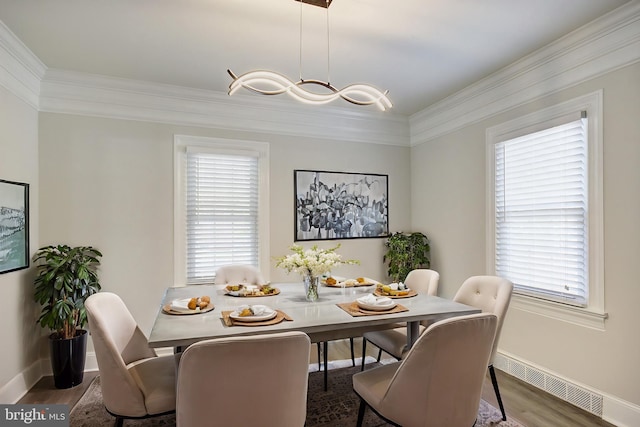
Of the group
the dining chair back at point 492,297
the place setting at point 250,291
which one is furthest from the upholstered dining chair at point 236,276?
the dining chair back at point 492,297

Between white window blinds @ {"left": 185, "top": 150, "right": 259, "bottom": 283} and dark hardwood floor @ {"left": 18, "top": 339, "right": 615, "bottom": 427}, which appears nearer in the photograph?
dark hardwood floor @ {"left": 18, "top": 339, "right": 615, "bottom": 427}

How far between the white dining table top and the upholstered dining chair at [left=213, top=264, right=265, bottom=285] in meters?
0.35

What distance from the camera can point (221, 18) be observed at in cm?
237

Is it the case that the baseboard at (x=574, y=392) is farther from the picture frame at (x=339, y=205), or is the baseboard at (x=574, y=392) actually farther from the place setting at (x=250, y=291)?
the place setting at (x=250, y=291)

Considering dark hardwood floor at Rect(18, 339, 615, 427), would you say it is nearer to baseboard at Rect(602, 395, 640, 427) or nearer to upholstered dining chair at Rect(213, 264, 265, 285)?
baseboard at Rect(602, 395, 640, 427)

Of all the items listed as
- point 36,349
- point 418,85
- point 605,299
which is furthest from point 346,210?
point 36,349

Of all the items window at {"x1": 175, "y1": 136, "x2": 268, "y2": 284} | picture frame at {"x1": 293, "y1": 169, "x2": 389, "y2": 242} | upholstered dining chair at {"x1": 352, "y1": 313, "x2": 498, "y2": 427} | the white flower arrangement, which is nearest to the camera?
upholstered dining chair at {"x1": 352, "y1": 313, "x2": 498, "y2": 427}

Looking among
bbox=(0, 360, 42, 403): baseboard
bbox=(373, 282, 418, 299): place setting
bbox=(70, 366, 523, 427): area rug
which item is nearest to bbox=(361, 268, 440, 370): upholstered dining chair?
bbox=(373, 282, 418, 299): place setting

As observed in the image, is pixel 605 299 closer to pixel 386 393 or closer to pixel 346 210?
pixel 386 393

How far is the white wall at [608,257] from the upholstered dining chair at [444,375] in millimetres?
1442

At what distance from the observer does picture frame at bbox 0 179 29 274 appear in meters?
2.64

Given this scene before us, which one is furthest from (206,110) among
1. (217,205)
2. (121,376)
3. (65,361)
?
(121,376)

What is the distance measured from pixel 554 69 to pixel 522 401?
2.54 meters

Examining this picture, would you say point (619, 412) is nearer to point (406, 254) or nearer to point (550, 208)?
point (550, 208)
